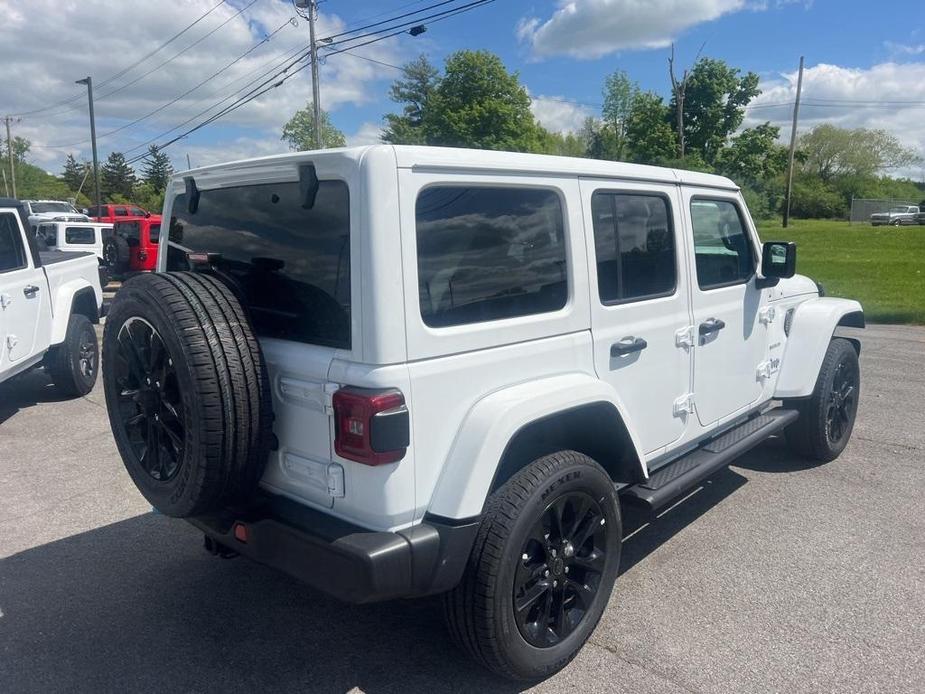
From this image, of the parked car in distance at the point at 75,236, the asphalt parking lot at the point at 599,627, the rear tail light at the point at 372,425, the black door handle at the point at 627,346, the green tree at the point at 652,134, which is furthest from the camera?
the green tree at the point at 652,134

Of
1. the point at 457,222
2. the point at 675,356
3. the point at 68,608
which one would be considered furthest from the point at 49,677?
the point at 675,356

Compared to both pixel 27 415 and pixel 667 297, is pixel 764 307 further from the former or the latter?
pixel 27 415

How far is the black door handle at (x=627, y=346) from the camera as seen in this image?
127 inches

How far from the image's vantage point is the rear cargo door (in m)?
2.54

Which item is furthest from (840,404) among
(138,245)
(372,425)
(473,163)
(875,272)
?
(875,272)

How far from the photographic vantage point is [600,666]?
2996mm

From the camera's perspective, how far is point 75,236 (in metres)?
17.2

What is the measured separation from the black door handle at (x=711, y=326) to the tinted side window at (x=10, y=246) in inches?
227

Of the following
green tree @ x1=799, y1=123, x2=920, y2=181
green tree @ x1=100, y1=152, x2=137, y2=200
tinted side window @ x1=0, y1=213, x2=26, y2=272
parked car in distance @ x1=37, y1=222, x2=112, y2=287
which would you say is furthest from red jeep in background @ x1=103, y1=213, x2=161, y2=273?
green tree @ x1=799, y1=123, x2=920, y2=181

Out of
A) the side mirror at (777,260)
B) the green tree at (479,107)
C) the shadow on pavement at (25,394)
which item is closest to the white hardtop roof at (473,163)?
the side mirror at (777,260)

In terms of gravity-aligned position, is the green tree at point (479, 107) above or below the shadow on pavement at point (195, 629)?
above

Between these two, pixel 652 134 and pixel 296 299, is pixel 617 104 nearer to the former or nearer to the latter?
pixel 652 134

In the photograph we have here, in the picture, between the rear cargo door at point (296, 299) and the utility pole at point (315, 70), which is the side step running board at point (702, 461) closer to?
the rear cargo door at point (296, 299)

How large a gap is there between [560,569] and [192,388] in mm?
1552
